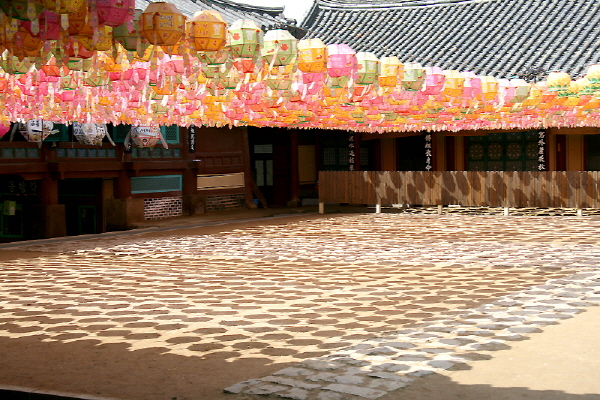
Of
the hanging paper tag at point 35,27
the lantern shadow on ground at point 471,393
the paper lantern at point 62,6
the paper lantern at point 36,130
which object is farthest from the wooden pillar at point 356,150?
the lantern shadow on ground at point 471,393

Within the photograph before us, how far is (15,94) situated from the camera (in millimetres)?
11789

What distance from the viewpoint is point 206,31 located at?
739 cm

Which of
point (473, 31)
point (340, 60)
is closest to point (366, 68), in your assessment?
point (340, 60)

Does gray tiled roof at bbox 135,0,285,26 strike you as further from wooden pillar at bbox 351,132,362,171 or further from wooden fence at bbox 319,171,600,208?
wooden fence at bbox 319,171,600,208

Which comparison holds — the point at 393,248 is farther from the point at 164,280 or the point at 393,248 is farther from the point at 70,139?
the point at 70,139

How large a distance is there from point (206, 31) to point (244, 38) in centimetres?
64

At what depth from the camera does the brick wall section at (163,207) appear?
2233 cm

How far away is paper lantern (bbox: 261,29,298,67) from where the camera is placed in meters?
8.41

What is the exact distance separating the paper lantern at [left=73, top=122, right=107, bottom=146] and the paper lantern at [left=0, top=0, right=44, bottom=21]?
46.4 ft

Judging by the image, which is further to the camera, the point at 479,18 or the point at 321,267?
the point at 479,18

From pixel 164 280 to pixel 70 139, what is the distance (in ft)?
33.2

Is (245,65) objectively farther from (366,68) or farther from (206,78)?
(366,68)

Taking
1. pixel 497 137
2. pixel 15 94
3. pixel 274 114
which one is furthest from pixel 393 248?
pixel 497 137

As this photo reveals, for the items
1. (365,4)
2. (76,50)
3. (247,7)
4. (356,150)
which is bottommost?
(356,150)
